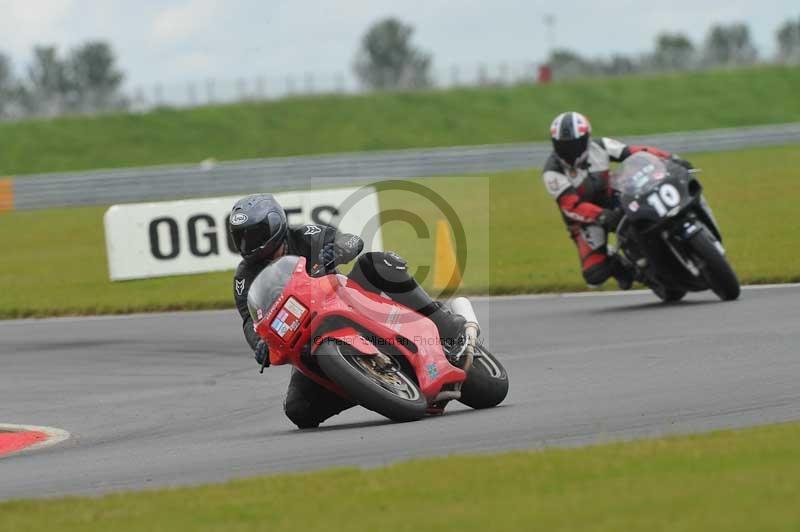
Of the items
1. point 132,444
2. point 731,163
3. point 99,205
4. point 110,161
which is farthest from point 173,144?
point 132,444

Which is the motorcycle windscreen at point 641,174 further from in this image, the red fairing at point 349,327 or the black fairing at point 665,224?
the red fairing at point 349,327

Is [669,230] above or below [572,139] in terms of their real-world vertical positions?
below

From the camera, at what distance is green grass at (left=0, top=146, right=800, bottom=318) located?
693 inches

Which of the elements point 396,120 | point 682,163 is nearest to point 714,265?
point 682,163

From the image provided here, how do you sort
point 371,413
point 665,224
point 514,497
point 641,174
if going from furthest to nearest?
point 641,174 → point 665,224 → point 371,413 → point 514,497

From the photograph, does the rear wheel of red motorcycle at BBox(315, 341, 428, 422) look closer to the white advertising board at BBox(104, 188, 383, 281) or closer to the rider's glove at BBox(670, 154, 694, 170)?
the rider's glove at BBox(670, 154, 694, 170)

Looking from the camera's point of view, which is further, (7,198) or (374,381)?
(7,198)

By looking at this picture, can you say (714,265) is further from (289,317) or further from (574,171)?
(289,317)

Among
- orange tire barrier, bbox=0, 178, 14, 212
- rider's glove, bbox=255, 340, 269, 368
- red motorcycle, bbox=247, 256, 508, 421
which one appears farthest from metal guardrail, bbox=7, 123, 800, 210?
red motorcycle, bbox=247, 256, 508, 421

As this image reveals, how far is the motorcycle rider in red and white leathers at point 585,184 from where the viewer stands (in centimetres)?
1371

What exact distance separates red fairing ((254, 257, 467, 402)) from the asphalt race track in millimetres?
307

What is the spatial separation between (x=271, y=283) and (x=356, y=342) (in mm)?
598

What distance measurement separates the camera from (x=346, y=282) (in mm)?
8281

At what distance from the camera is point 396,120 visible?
5462 centimetres
